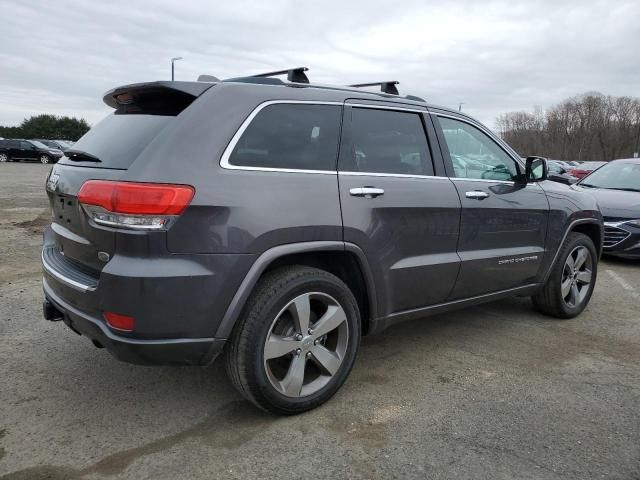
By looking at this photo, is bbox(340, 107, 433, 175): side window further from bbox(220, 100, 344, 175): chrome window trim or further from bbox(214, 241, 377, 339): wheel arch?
bbox(214, 241, 377, 339): wheel arch

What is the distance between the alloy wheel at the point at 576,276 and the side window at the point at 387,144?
2.08 m

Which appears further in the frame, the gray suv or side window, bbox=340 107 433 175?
side window, bbox=340 107 433 175

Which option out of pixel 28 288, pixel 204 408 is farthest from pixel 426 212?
pixel 28 288

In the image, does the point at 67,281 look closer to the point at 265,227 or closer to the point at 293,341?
the point at 265,227

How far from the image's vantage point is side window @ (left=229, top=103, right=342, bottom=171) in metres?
2.81

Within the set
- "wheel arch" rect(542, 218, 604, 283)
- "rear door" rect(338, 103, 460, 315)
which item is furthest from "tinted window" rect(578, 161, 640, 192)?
"rear door" rect(338, 103, 460, 315)

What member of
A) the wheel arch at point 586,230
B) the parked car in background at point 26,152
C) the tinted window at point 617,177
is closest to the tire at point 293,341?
the wheel arch at point 586,230

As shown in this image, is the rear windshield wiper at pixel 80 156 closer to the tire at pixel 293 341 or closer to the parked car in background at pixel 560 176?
the tire at pixel 293 341

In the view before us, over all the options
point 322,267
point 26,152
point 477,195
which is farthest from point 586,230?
point 26,152

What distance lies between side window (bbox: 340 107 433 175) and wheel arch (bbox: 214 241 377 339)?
50cm

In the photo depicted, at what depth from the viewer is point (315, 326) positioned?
3.03 m

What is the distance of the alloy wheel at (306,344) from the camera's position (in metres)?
2.91

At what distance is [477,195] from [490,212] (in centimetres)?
21

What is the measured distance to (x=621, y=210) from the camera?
7574 millimetres
